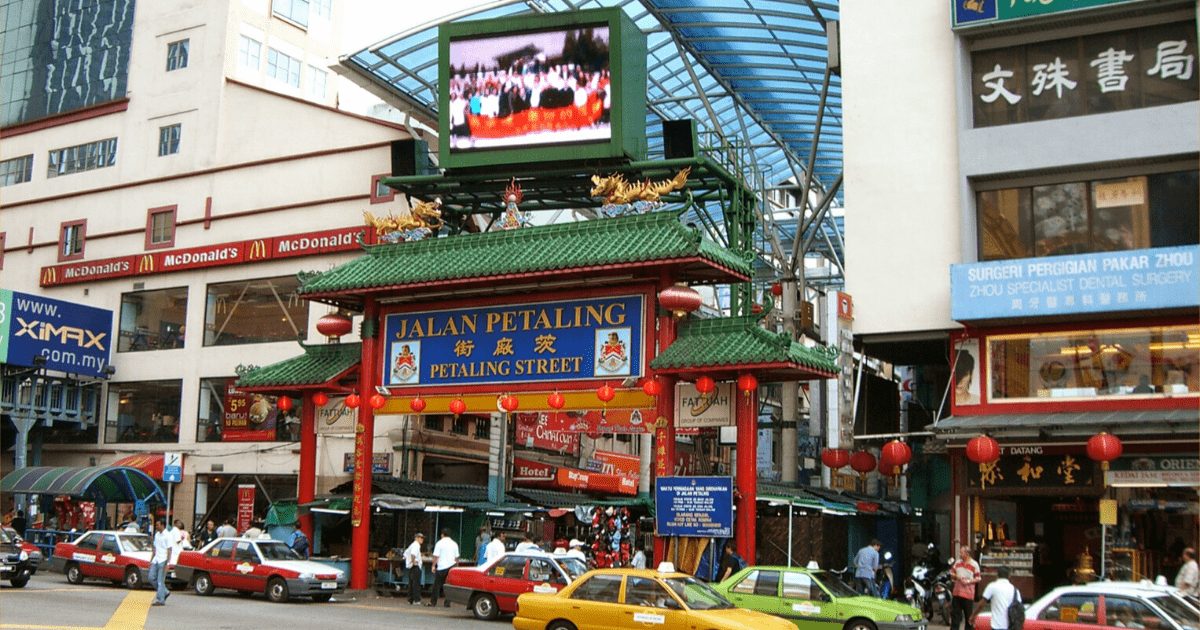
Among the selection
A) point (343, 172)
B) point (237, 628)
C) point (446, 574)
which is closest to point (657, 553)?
point (446, 574)

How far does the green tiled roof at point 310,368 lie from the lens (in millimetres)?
31422

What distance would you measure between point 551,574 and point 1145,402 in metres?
11.9

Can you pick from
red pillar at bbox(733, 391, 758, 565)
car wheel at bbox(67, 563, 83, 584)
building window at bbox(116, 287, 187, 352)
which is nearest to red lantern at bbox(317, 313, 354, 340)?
car wheel at bbox(67, 563, 83, 584)

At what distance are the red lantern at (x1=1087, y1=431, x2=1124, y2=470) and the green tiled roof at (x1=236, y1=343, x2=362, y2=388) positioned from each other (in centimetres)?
1732

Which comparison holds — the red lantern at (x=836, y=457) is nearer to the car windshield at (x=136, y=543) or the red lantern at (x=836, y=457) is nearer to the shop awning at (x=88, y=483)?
the car windshield at (x=136, y=543)

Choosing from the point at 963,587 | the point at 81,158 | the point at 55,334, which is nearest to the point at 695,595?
the point at 963,587

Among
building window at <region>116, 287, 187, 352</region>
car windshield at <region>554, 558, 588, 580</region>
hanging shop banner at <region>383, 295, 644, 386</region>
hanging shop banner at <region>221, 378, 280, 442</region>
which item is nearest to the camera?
car windshield at <region>554, 558, 588, 580</region>

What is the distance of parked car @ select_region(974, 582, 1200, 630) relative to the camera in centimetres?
1592

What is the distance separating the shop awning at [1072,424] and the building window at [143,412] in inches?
1036

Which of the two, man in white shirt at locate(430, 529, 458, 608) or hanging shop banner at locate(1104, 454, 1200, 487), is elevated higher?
hanging shop banner at locate(1104, 454, 1200, 487)

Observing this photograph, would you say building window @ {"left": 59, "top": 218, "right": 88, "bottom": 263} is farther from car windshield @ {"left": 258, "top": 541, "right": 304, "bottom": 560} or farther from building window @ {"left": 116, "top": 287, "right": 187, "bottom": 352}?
car windshield @ {"left": 258, "top": 541, "right": 304, "bottom": 560}

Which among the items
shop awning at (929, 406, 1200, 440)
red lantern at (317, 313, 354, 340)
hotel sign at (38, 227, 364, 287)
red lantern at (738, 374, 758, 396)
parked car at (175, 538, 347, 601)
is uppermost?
hotel sign at (38, 227, 364, 287)

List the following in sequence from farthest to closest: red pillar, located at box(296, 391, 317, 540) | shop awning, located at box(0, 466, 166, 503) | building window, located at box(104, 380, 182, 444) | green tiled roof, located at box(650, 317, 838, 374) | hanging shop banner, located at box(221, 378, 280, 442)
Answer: building window, located at box(104, 380, 182, 444) < hanging shop banner, located at box(221, 378, 280, 442) < shop awning, located at box(0, 466, 166, 503) < red pillar, located at box(296, 391, 317, 540) < green tiled roof, located at box(650, 317, 838, 374)

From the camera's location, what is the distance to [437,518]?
31141mm
